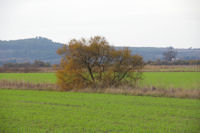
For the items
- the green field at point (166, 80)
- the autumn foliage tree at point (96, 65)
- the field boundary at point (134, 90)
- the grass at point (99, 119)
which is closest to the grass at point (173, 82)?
the green field at point (166, 80)

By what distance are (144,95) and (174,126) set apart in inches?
562

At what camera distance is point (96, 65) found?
3422 centimetres

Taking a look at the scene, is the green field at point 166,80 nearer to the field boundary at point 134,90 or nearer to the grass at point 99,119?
the field boundary at point 134,90

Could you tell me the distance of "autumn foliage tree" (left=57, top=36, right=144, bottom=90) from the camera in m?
33.5

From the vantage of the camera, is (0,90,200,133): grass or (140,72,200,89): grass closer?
(0,90,200,133): grass

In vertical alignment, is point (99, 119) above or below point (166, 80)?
above

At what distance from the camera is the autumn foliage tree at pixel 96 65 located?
3353 cm

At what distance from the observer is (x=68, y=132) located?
11.8 metres

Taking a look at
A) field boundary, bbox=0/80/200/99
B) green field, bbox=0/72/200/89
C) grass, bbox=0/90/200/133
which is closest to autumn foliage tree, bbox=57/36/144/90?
field boundary, bbox=0/80/200/99

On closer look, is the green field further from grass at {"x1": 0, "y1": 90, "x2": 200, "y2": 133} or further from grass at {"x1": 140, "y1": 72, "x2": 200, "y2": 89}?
grass at {"x1": 0, "y1": 90, "x2": 200, "y2": 133}

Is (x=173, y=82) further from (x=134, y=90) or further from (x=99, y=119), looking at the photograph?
(x=99, y=119)

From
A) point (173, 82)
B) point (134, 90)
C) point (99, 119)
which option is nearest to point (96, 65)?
point (134, 90)

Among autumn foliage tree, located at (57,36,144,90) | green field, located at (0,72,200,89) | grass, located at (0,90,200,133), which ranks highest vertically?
autumn foliage tree, located at (57,36,144,90)

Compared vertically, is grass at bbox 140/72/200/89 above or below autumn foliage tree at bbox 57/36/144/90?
below
